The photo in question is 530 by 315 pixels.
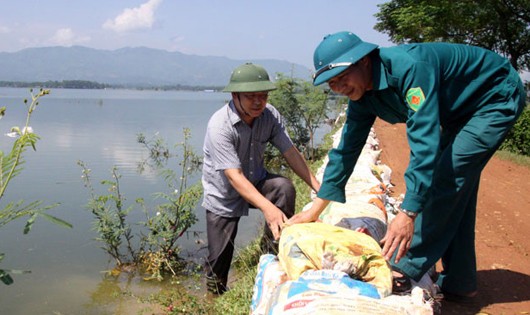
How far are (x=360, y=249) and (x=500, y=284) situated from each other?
1.24 metres

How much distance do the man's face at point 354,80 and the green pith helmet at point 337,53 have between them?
53 millimetres

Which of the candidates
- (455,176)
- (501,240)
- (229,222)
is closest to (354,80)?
(455,176)

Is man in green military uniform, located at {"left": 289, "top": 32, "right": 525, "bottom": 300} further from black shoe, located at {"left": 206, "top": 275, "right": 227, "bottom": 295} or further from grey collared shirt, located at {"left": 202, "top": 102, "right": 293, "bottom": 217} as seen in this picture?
black shoe, located at {"left": 206, "top": 275, "right": 227, "bottom": 295}

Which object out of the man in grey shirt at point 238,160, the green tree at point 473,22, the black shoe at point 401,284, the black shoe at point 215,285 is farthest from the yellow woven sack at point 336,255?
the green tree at point 473,22

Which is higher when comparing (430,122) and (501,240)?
(430,122)

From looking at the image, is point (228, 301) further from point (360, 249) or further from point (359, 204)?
point (360, 249)

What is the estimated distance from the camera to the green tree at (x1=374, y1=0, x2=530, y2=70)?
52.7 feet

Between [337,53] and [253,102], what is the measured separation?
43.0 inches

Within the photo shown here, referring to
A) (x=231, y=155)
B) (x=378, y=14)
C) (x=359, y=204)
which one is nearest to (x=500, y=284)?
(x=359, y=204)

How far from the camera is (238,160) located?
10.5ft

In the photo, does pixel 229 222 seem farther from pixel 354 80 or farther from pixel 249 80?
pixel 354 80

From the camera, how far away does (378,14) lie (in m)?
26.3

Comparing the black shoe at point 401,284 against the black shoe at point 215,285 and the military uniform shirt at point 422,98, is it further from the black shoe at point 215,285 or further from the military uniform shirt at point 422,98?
the black shoe at point 215,285

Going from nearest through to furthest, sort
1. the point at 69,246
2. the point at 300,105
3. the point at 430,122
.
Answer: the point at 430,122 < the point at 69,246 < the point at 300,105
